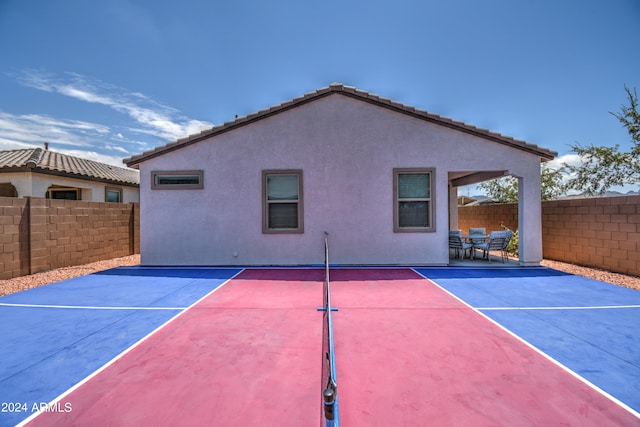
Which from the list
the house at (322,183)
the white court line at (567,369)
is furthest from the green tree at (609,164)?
the white court line at (567,369)

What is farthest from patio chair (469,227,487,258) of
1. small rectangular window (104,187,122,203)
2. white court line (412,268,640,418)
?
small rectangular window (104,187,122,203)

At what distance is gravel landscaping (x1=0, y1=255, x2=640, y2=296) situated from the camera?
712 cm

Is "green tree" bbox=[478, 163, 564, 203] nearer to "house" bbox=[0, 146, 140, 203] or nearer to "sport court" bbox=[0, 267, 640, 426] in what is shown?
"sport court" bbox=[0, 267, 640, 426]

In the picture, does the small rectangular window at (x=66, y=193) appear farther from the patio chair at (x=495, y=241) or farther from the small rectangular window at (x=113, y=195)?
the patio chair at (x=495, y=241)

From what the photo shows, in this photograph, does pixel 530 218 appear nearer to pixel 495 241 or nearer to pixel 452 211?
pixel 495 241

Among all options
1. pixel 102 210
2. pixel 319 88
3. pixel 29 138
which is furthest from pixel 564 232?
pixel 29 138

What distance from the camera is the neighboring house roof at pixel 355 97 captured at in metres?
8.98

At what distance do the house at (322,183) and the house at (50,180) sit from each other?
7549mm

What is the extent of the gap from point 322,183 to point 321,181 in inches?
2.9

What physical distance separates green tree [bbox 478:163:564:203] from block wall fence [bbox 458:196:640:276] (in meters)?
5.73

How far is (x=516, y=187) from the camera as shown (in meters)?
21.0

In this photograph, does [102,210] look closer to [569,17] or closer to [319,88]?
[319,88]

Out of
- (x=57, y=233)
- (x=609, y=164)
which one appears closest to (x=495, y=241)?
(x=609, y=164)

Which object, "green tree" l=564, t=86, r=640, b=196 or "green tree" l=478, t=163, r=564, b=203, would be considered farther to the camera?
"green tree" l=478, t=163, r=564, b=203
